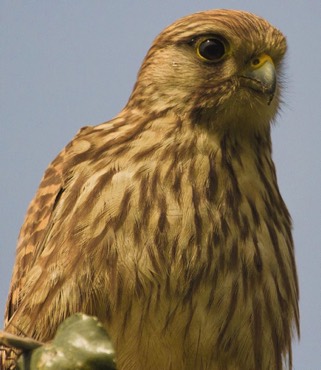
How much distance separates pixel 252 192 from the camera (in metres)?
4.16

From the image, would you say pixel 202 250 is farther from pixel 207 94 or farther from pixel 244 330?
pixel 207 94

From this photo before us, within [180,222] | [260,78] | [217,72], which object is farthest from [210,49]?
[180,222]

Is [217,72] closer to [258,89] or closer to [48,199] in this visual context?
[258,89]

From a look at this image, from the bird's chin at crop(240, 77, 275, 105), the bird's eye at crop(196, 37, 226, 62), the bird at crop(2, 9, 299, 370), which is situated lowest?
the bird at crop(2, 9, 299, 370)

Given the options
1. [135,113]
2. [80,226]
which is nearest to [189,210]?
[80,226]

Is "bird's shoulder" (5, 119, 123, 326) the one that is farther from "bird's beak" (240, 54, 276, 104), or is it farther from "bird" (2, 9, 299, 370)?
"bird's beak" (240, 54, 276, 104)

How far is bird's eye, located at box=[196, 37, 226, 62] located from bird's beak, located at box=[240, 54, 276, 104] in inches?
6.6

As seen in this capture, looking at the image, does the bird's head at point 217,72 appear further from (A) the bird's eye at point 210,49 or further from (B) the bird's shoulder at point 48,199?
(B) the bird's shoulder at point 48,199

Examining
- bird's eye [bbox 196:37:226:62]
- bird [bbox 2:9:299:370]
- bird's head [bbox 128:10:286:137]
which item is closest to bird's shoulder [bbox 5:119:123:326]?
bird [bbox 2:9:299:370]

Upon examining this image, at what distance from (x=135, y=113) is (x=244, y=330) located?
1.31 metres

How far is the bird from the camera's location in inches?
146

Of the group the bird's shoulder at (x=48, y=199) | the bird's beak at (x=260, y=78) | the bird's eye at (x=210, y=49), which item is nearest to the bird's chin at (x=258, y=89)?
the bird's beak at (x=260, y=78)

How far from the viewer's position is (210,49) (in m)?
4.39

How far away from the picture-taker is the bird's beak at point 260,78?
13.9ft
